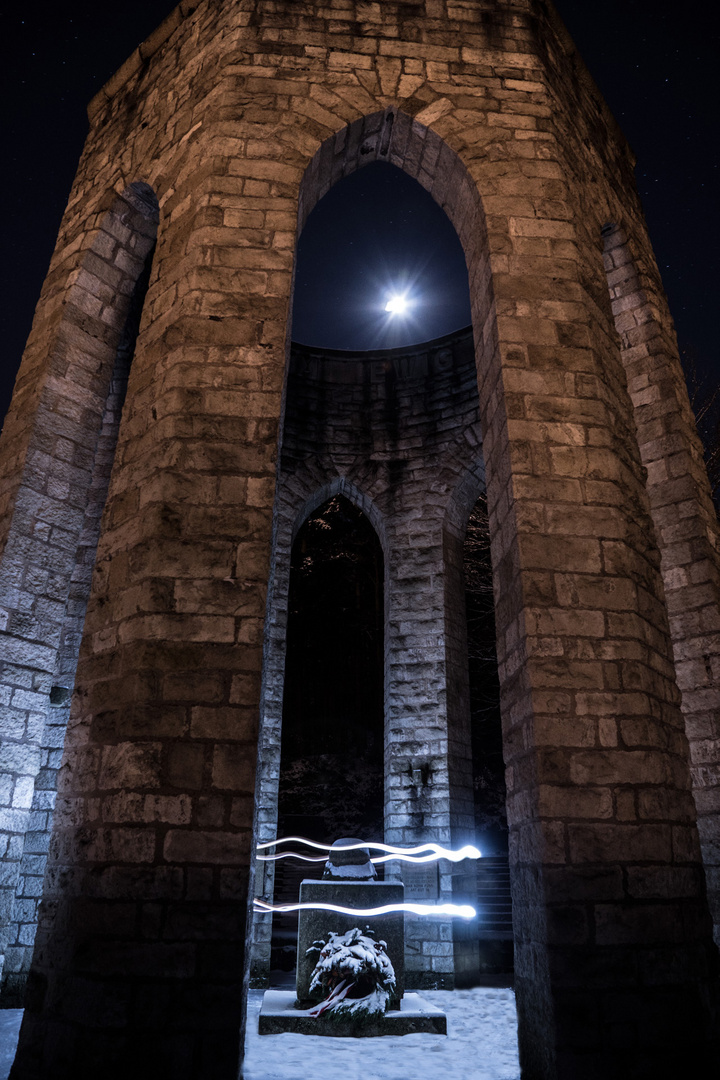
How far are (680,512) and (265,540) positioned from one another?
3.12m

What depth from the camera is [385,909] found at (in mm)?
5141

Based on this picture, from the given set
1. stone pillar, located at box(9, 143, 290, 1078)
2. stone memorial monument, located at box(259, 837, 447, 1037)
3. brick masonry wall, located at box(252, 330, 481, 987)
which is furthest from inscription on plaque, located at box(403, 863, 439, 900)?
stone pillar, located at box(9, 143, 290, 1078)

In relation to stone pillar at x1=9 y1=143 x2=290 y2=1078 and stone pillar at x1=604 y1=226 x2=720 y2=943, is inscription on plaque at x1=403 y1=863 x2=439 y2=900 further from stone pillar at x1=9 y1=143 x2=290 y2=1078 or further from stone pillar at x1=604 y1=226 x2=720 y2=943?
stone pillar at x1=9 y1=143 x2=290 y2=1078

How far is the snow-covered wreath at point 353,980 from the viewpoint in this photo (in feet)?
14.6

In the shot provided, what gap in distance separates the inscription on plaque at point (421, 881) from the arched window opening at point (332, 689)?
494cm

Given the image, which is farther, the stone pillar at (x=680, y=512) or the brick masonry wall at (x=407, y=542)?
the brick masonry wall at (x=407, y=542)

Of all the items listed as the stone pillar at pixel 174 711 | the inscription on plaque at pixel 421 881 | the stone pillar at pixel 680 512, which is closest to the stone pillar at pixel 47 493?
the stone pillar at pixel 174 711

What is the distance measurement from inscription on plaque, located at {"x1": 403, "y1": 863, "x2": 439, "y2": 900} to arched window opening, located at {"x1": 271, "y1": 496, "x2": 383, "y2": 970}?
494cm

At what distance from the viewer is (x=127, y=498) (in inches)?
145

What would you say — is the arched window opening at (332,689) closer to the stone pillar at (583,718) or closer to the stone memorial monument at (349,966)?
the stone memorial monument at (349,966)

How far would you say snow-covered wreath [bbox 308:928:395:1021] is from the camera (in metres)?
4.46

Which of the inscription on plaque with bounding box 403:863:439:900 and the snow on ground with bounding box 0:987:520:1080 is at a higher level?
the inscription on plaque with bounding box 403:863:439:900

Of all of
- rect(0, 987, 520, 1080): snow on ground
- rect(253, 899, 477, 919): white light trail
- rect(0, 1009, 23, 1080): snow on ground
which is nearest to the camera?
rect(0, 1009, 23, 1080): snow on ground

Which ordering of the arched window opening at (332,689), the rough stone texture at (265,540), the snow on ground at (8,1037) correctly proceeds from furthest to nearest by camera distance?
the arched window opening at (332,689)
the snow on ground at (8,1037)
the rough stone texture at (265,540)
